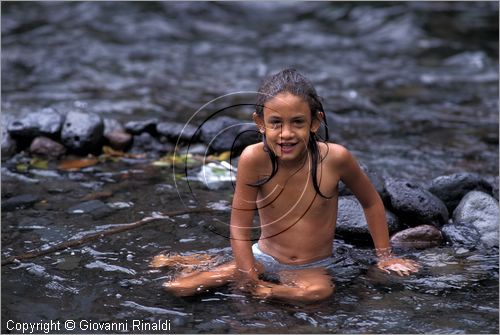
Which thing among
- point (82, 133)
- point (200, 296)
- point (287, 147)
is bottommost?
point (200, 296)

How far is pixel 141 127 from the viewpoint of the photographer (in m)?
6.45

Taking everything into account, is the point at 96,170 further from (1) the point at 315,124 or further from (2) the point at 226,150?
(1) the point at 315,124

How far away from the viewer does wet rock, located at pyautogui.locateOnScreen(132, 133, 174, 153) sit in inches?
247

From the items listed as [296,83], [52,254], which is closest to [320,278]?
[296,83]

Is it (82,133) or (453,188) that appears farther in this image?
(82,133)

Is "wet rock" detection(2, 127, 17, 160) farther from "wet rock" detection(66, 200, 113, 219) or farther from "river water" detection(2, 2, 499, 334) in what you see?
"wet rock" detection(66, 200, 113, 219)

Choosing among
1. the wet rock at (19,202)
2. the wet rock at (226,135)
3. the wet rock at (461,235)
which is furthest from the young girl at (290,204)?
the wet rock at (226,135)

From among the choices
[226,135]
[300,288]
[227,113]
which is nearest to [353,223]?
[300,288]

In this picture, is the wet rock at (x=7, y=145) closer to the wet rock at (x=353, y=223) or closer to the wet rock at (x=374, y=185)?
the wet rock at (x=374, y=185)

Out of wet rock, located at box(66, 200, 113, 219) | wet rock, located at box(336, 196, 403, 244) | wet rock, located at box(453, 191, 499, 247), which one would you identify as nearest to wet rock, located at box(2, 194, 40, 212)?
wet rock, located at box(66, 200, 113, 219)

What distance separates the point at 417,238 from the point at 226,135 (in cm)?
231

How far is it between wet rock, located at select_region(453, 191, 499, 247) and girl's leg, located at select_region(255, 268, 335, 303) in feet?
3.85

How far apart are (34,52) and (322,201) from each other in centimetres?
799

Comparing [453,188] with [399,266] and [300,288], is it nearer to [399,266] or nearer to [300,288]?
[399,266]
